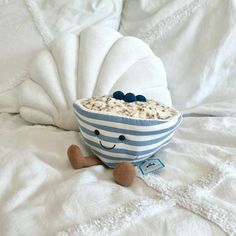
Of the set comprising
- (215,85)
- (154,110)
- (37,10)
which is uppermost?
(37,10)

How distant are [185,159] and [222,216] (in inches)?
8.2

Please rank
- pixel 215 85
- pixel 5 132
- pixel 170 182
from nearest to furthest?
pixel 170 182 → pixel 5 132 → pixel 215 85

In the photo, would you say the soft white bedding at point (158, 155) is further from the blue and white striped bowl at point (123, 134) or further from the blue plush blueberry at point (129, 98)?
the blue plush blueberry at point (129, 98)

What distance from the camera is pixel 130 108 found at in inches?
30.0

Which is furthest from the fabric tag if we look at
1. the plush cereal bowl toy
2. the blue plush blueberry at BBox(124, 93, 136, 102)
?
the blue plush blueberry at BBox(124, 93, 136, 102)

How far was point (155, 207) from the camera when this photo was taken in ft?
2.05

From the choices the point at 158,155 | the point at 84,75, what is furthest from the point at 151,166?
the point at 84,75

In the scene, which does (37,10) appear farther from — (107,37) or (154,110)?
(154,110)

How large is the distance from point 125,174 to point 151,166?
0.07 meters

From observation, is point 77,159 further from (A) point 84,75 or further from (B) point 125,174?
(A) point 84,75

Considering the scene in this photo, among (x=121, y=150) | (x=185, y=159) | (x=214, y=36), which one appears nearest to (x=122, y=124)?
(x=121, y=150)

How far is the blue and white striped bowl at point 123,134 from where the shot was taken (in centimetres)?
73

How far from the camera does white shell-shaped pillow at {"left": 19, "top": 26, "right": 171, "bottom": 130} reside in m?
0.93

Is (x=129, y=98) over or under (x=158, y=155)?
over
